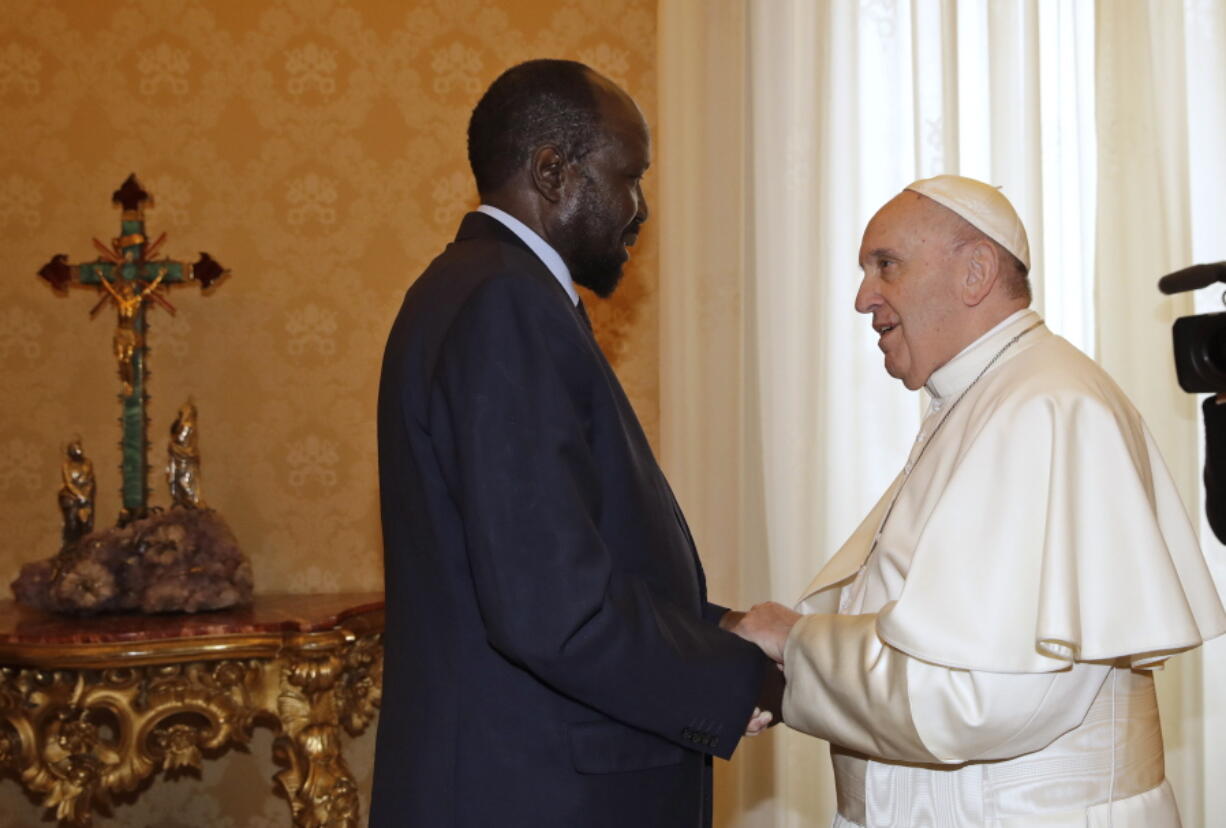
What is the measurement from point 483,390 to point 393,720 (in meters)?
0.62

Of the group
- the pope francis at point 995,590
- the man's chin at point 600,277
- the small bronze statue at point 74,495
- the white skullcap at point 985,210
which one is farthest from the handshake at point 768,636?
the small bronze statue at point 74,495

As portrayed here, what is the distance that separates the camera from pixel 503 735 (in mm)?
1943

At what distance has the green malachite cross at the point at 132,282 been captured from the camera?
13.5 ft

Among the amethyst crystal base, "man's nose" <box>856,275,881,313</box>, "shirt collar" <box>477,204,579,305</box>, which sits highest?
"shirt collar" <box>477,204,579,305</box>

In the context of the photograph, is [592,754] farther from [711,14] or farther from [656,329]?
[711,14]

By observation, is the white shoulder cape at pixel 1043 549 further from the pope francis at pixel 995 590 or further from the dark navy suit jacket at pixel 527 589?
the dark navy suit jacket at pixel 527 589

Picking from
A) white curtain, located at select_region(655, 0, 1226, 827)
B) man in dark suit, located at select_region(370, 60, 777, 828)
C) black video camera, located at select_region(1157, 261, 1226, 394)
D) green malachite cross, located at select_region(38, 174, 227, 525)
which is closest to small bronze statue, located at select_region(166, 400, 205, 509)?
green malachite cross, located at select_region(38, 174, 227, 525)

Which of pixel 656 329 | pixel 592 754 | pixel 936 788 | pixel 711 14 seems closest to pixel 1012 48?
pixel 711 14

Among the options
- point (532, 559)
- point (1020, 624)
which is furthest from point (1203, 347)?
point (532, 559)

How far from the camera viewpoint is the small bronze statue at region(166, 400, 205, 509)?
4.01 m

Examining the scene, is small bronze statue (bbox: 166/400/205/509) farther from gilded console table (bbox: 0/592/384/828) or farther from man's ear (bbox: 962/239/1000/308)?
man's ear (bbox: 962/239/1000/308)

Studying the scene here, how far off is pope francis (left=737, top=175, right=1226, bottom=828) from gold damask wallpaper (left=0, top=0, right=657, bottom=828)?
2.10 metres

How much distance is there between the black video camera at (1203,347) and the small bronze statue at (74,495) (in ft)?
10.4

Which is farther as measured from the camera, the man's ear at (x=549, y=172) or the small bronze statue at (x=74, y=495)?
the small bronze statue at (x=74, y=495)
